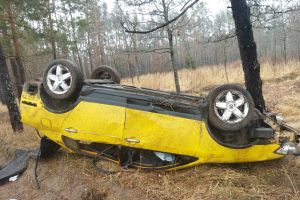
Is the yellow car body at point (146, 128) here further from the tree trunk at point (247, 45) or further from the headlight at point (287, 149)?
the tree trunk at point (247, 45)

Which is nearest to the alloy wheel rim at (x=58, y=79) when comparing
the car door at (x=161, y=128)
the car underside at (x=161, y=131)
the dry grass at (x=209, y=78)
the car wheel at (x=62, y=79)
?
the car wheel at (x=62, y=79)

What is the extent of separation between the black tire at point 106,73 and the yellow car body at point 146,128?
1205 mm

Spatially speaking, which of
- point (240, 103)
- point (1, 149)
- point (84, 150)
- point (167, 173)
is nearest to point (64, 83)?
point (84, 150)

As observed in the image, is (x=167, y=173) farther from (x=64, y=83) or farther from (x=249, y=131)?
(x=64, y=83)

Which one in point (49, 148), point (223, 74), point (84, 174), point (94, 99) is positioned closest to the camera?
point (94, 99)

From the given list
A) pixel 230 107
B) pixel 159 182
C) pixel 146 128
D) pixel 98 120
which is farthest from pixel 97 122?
pixel 230 107

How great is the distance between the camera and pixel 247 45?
3.53m

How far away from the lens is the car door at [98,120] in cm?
261

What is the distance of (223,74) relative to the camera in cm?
1170

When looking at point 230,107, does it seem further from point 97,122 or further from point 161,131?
point 97,122

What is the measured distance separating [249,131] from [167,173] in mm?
1311

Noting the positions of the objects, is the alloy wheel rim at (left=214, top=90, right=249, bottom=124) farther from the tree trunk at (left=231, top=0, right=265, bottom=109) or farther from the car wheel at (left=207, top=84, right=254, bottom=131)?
the tree trunk at (left=231, top=0, right=265, bottom=109)

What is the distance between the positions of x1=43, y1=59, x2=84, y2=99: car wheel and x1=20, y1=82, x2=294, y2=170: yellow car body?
6.7 inches

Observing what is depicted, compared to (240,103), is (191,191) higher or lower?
lower
